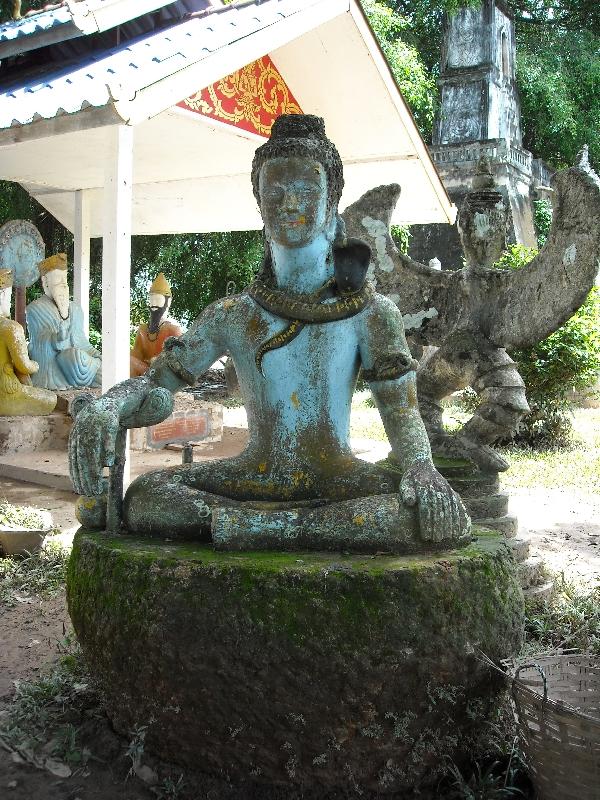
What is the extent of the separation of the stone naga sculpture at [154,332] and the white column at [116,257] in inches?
127

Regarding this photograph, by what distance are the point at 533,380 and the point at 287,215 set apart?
629 centimetres

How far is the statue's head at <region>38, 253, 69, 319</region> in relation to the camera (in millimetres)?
8234

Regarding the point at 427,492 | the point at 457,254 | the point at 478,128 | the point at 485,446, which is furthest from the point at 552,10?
the point at 427,492

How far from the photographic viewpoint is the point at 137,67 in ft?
15.9

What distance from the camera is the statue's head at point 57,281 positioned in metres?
8.23

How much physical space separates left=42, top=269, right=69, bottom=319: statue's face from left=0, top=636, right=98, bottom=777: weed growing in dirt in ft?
19.3

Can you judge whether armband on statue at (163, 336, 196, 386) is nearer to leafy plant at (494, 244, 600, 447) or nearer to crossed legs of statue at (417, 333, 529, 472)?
crossed legs of statue at (417, 333, 529, 472)

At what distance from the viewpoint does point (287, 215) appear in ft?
8.24

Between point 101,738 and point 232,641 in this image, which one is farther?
point 101,738

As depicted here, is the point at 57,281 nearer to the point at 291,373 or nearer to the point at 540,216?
the point at 291,373

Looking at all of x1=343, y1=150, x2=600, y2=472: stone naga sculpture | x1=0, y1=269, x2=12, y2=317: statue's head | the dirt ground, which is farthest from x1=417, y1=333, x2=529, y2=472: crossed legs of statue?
x1=0, y1=269, x2=12, y2=317: statue's head

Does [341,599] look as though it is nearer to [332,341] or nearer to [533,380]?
[332,341]

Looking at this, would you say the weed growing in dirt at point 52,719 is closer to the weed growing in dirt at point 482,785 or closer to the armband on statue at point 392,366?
the weed growing in dirt at point 482,785

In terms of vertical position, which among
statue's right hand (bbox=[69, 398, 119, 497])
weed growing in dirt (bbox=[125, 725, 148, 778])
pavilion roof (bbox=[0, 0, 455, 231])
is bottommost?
weed growing in dirt (bbox=[125, 725, 148, 778])
